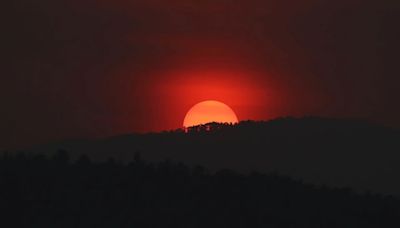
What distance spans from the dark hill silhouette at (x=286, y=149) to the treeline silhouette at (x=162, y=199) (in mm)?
13129

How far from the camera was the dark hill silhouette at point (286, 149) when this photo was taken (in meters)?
60.9

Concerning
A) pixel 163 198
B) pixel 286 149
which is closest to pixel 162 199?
pixel 163 198

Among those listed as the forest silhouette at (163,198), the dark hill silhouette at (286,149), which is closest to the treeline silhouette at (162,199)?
the forest silhouette at (163,198)

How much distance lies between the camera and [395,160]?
70000mm

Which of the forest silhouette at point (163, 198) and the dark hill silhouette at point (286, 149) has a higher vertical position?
the dark hill silhouette at point (286, 149)

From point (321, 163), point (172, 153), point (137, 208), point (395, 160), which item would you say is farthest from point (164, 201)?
point (395, 160)

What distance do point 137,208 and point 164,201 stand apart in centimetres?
142

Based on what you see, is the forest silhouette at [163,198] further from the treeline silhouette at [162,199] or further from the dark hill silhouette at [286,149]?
the dark hill silhouette at [286,149]

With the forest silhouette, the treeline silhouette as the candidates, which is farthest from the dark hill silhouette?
the treeline silhouette

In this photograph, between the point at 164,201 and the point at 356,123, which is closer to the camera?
the point at 164,201

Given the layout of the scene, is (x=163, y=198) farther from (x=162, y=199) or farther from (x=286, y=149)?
(x=286, y=149)

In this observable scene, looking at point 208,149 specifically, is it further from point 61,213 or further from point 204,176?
point 61,213

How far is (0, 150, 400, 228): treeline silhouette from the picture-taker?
37406 millimetres

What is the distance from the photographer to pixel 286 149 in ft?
220
